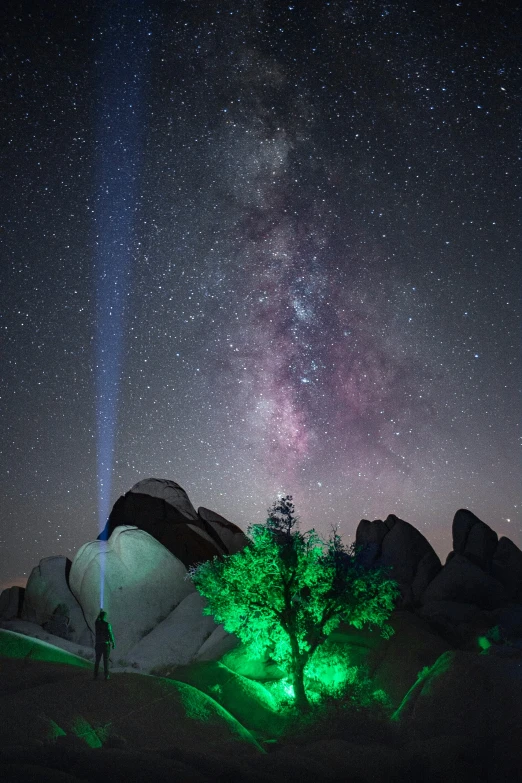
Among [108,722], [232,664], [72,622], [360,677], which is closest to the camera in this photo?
[108,722]

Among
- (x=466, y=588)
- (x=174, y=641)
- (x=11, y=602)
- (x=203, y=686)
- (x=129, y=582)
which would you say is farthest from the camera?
(x=466, y=588)

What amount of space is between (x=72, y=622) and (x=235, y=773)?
30.2m

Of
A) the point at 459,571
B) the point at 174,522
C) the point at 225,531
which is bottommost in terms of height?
the point at 459,571

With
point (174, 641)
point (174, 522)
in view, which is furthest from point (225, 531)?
point (174, 641)

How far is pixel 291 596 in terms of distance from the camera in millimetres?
26328

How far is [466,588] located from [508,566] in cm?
959

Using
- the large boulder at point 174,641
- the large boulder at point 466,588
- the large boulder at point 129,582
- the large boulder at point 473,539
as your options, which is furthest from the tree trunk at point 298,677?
the large boulder at point 473,539

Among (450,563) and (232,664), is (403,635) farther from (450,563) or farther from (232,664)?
(450,563)

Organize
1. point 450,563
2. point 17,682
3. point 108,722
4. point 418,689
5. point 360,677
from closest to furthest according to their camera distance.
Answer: point 108,722
point 17,682
point 418,689
point 360,677
point 450,563

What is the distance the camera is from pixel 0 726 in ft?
47.7

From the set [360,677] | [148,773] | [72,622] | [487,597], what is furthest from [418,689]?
[487,597]

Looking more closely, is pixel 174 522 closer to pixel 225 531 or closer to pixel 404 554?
pixel 225 531

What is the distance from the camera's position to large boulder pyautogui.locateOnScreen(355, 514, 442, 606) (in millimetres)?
55469

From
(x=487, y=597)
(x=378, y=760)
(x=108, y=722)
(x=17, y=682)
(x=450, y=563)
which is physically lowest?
(x=378, y=760)
